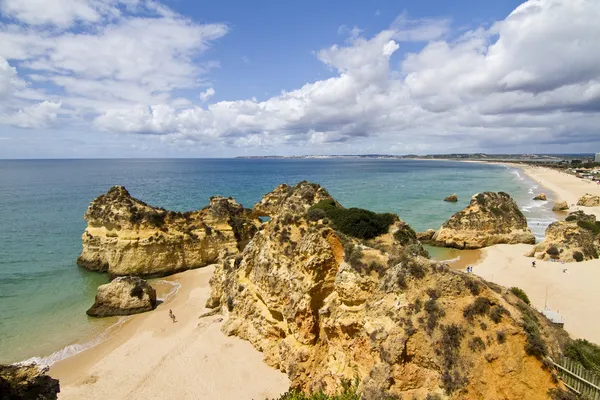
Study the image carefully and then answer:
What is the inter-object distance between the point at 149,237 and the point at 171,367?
15.8m

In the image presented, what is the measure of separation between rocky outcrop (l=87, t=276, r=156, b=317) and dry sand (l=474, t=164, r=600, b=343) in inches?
968

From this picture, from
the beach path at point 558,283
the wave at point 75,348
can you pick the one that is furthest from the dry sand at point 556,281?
the wave at point 75,348

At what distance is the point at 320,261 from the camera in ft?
44.0

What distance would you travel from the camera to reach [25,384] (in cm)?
772

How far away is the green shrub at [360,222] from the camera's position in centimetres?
1877

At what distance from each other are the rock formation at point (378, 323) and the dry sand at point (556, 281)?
37.8ft

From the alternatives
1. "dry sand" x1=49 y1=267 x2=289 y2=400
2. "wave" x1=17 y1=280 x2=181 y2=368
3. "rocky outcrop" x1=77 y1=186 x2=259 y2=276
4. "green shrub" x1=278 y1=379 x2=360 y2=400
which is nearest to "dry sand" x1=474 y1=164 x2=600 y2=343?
"green shrub" x1=278 y1=379 x2=360 y2=400

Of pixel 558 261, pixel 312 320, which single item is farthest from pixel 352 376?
pixel 558 261

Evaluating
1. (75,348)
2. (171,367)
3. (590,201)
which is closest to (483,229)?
(171,367)

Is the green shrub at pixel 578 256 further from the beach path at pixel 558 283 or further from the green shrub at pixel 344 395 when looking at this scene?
the green shrub at pixel 344 395

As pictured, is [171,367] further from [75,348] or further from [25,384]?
[25,384]

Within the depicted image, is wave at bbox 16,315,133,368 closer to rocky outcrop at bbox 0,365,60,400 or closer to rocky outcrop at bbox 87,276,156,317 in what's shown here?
rocky outcrop at bbox 87,276,156,317

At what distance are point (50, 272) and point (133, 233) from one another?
8.25 meters

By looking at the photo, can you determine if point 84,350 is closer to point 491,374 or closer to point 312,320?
point 312,320
